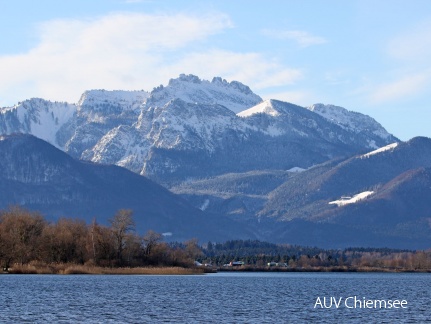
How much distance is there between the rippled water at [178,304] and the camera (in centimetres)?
10794

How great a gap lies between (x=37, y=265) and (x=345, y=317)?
317ft

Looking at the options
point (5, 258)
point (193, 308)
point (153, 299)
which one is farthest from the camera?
point (5, 258)

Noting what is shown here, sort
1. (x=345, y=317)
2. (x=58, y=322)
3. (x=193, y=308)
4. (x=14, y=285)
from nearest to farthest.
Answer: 1. (x=58, y=322)
2. (x=345, y=317)
3. (x=193, y=308)
4. (x=14, y=285)

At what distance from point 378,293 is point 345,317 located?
52.5 m

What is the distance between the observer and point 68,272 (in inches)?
7854

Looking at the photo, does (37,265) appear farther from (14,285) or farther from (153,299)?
(153,299)

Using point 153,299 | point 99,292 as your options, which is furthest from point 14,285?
point 153,299

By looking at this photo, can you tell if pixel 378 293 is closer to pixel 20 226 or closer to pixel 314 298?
pixel 314 298

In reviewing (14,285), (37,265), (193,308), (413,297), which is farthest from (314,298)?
(37,265)

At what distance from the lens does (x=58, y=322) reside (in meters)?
102

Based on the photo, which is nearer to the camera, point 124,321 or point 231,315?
point 124,321

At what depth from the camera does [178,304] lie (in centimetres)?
12594

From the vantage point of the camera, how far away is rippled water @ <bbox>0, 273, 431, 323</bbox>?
10794 centimetres

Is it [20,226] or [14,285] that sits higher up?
[20,226]
